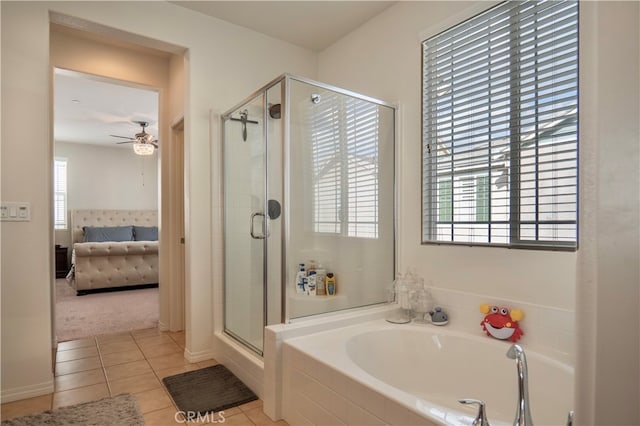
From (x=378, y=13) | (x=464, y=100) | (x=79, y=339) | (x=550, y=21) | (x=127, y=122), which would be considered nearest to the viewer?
(x=550, y=21)

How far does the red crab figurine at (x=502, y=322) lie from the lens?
1933 millimetres

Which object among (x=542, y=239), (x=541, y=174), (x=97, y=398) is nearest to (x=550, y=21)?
(x=541, y=174)

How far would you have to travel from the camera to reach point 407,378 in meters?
2.07

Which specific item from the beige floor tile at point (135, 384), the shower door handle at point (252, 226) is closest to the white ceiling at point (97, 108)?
the shower door handle at point (252, 226)

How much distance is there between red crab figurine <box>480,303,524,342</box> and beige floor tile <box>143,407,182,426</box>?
1.70 meters

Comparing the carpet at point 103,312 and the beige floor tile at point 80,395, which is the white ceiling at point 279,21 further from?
the beige floor tile at point 80,395

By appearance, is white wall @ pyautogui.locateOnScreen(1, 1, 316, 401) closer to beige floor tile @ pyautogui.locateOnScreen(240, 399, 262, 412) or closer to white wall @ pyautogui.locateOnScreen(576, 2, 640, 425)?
beige floor tile @ pyautogui.locateOnScreen(240, 399, 262, 412)

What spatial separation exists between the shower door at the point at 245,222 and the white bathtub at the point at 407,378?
25.9 inches

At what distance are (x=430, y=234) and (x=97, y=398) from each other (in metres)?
2.27

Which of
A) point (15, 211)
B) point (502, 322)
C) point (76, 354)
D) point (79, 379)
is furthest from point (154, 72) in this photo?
point (502, 322)

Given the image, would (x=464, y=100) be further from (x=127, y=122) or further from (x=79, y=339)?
(x=127, y=122)

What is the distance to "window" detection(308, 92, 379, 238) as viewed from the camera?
2609 millimetres

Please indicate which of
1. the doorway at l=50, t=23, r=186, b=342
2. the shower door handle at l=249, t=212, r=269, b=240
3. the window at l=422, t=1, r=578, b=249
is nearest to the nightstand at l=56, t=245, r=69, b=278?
the doorway at l=50, t=23, r=186, b=342

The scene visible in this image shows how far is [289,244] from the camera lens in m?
2.29
